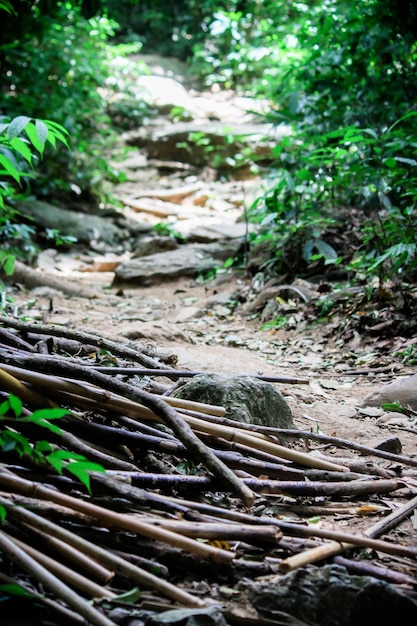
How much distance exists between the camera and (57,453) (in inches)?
43.8

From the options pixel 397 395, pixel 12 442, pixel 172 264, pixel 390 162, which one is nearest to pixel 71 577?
pixel 12 442

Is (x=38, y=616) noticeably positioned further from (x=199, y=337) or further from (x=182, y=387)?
(x=199, y=337)

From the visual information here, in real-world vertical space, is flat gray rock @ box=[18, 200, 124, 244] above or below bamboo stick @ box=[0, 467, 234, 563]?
below

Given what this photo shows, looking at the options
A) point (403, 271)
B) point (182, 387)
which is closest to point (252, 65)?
point (403, 271)

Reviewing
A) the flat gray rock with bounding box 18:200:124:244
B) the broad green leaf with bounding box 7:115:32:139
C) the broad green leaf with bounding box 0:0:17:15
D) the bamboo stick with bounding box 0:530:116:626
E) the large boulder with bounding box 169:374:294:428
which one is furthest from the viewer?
the flat gray rock with bounding box 18:200:124:244

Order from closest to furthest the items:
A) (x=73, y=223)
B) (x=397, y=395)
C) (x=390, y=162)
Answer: (x=397, y=395)
(x=390, y=162)
(x=73, y=223)

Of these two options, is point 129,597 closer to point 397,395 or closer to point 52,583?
point 52,583

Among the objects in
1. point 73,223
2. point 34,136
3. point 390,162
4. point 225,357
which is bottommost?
point 73,223

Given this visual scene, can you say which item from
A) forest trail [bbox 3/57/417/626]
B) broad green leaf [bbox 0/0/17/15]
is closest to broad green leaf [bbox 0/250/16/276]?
forest trail [bbox 3/57/417/626]

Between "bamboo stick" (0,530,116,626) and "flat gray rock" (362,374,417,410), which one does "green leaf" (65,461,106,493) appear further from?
"flat gray rock" (362,374,417,410)

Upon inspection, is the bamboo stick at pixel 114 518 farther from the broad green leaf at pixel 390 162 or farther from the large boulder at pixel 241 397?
the broad green leaf at pixel 390 162

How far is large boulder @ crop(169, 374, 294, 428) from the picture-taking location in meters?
1.97

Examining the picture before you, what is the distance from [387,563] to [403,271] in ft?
9.70

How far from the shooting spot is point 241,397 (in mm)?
2004
